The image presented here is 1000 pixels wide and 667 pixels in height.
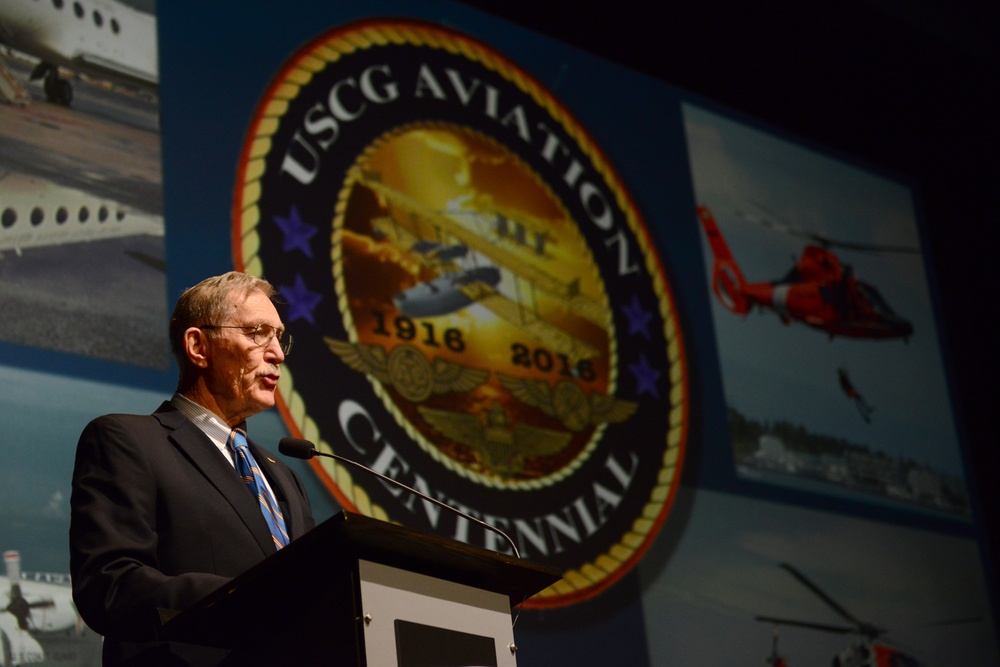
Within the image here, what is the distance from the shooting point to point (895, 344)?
5.20 m

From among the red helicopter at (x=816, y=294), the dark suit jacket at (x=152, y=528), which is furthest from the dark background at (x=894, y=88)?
the dark suit jacket at (x=152, y=528)

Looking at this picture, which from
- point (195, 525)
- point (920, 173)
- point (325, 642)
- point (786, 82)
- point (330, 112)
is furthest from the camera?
point (920, 173)

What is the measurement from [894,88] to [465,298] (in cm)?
264

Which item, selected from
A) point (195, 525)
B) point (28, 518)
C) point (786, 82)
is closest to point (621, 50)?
point (786, 82)

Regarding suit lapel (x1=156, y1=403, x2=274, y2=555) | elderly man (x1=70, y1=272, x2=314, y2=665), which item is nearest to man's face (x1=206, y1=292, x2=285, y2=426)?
elderly man (x1=70, y1=272, x2=314, y2=665)

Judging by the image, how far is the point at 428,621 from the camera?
1793mm

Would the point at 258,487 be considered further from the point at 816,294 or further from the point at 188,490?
the point at 816,294

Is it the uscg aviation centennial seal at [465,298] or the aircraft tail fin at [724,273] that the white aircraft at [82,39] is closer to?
the uscg aviation centennial seal at [465,298]

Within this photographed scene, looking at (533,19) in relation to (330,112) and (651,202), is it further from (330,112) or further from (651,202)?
(330,112)

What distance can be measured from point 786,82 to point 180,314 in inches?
143

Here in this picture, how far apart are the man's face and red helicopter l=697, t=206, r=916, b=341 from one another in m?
2.68

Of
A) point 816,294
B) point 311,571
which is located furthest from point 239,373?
point 816,294

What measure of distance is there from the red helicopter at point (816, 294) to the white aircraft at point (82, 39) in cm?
216

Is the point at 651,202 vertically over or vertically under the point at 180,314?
over
